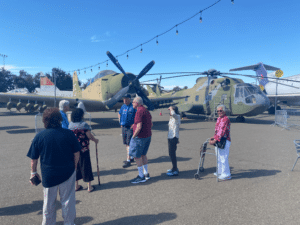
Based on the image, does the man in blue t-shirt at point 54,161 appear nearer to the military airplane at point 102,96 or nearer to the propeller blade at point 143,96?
the military airplane at point 102,96

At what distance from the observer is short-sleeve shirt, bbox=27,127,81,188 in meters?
2.30

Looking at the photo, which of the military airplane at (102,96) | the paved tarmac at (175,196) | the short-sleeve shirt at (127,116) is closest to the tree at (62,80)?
the military airplane at (102,96)

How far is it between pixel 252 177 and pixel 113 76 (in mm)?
11793

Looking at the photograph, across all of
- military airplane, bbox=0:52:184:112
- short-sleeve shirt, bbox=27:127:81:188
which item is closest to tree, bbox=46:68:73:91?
military airplane, bbox=0:52:184:112

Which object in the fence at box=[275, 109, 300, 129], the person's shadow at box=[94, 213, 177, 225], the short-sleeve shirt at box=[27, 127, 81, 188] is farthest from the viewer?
the fence at box=[275, 109, 300, 129]

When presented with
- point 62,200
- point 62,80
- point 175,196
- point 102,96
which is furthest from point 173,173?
point 62,80

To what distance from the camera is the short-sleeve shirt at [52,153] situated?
7.56 ft

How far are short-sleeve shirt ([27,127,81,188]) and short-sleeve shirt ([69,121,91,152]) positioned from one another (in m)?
1.39

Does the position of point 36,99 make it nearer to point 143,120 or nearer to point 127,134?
point 127,134

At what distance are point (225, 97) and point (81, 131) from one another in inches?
560

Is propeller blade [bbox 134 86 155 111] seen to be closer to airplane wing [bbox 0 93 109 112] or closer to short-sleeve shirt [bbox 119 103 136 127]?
airplane wing [bbox 0 93 109 112]

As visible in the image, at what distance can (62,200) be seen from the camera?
246 centimetres

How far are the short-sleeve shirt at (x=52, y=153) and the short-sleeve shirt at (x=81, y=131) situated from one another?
139cm

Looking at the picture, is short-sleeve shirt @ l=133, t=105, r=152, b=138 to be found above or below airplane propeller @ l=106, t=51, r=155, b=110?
below
